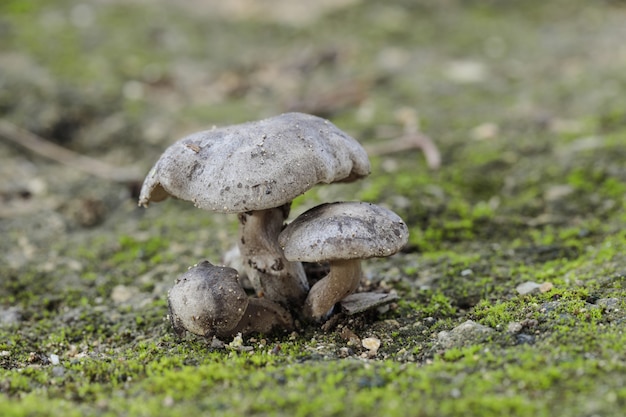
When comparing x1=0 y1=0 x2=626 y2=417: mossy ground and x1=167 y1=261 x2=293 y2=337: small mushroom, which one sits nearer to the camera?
x1=0 y1=0 x2=626 y2=417: mossy ground

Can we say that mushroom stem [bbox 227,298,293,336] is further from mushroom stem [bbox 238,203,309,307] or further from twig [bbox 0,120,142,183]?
twig [bbox 0,120,142,183]

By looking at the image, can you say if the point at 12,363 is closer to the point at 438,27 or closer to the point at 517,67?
the point at 517,67

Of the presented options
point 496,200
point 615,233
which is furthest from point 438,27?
point 615,233

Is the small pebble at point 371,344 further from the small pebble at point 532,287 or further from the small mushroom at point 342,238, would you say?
the small pebble at point 532,287

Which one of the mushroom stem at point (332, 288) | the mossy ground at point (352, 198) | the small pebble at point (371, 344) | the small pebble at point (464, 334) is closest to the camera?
the mossy ground at point (352, 198)

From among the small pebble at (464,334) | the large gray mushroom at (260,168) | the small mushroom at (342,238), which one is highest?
the large gray mushroom at (260,168)

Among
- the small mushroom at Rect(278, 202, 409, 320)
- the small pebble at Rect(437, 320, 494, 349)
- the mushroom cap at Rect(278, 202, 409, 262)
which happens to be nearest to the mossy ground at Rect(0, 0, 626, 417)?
the small pebble at Rect(437, 320, 494, 349)

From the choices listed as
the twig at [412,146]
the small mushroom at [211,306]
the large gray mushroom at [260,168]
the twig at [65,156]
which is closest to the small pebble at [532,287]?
the large gray mushroom at [260,168]

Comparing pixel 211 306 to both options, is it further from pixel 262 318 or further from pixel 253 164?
pixel 253 164
